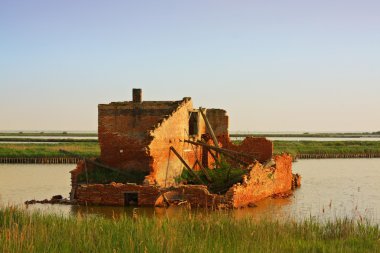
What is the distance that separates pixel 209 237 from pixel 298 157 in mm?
45392

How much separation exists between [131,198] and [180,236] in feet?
32.8

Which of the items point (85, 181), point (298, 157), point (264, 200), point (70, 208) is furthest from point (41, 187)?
point (298, 157)

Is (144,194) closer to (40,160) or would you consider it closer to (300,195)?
(300,195)

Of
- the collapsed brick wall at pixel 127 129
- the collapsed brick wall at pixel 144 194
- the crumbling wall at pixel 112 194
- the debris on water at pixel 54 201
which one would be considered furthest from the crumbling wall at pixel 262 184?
the debris on water at pixel 54 201

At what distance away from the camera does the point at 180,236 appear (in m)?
10.2

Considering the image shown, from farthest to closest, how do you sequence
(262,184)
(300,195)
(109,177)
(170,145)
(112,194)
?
(300,195) → (262,184) → (170,145) → (109,177) → (112,194)

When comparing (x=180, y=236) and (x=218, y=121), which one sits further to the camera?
(x=218, y=121)

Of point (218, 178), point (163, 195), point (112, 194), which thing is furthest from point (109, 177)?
point (218, 178)

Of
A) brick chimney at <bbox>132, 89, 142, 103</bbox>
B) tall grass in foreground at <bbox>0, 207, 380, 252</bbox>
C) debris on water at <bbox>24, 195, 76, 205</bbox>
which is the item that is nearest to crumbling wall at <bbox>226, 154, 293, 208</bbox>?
brick chimney at <bbox>132, 89, 142, 103</bbox>

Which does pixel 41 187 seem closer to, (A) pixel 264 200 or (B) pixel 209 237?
(A) pixel 264 200

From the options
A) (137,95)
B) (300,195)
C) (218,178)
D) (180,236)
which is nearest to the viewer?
(180,236)

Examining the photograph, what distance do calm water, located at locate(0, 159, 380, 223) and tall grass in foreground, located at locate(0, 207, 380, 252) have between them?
172cm

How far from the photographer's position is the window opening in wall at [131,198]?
19.9 m

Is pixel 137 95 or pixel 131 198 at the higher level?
pixel 137 95
